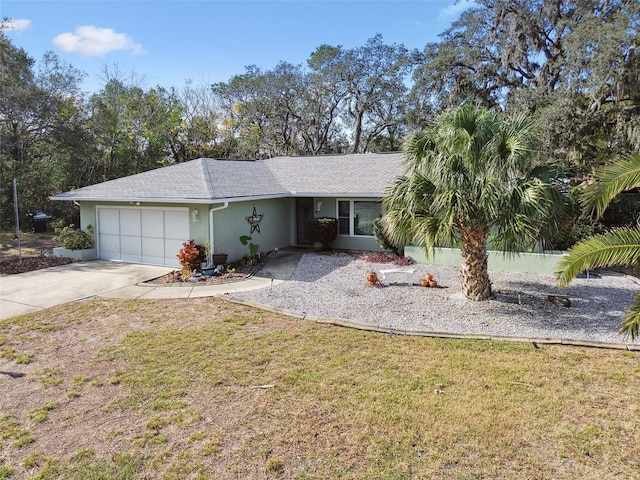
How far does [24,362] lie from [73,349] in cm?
69

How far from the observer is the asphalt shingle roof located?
1344cm

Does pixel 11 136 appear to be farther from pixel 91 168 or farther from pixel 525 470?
pixel 525 470

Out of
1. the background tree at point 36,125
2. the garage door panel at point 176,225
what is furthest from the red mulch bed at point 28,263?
the background tree at point 36,125

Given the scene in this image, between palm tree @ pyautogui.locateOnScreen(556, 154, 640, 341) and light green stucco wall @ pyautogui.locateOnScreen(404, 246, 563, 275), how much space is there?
20.6 ft

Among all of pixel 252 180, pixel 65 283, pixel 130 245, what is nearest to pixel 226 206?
pixel 252 180

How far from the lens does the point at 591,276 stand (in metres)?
11.8

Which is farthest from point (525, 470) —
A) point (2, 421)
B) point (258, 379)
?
point (2, 421)

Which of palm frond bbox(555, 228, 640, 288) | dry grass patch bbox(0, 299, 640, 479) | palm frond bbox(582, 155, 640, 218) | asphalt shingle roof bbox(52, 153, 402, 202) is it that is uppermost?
asphalt shingle roof bbox(52, 153, 402, 202)

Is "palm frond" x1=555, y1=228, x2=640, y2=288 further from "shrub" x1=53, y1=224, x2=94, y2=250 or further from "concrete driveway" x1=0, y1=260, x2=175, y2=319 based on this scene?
"shrub" x1=53, y1=224, x2=94, y2=250

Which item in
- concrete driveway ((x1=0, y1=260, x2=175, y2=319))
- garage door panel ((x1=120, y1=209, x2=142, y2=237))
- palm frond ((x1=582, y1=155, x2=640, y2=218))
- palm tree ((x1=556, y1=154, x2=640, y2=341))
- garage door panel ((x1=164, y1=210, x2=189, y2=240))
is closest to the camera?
palm tree ((x1=556, y1=154, x2=640, y2=341))

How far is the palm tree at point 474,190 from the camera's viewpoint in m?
8.12

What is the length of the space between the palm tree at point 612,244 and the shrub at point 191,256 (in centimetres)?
983

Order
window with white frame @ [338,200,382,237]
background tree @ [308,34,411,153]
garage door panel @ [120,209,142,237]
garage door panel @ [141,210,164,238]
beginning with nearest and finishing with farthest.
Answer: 1. garage door panel @ [141,210,164,238]
2. garage door panel @ [120,209,142,237]
3. window with white frame @ [338,200,382,237]
4. background tree @ [308,34,411,153]

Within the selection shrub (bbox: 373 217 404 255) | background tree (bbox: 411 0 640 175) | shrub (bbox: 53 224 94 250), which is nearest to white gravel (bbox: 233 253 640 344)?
shrub (bbox: 373 217 404 255)
